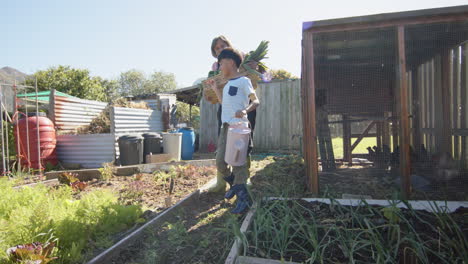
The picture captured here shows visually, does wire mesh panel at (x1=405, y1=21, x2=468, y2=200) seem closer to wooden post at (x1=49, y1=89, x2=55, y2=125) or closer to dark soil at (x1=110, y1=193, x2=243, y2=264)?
dark soil at (x1=110, y1=193, x2=243, y2=264)

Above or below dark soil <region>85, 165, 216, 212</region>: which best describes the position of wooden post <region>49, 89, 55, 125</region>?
above

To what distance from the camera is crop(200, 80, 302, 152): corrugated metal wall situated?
29.7 feet

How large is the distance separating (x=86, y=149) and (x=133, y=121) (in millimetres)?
1440

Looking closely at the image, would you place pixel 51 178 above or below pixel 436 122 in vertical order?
below

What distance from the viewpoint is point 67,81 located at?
52.7 ft

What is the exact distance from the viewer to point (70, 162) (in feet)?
22.1

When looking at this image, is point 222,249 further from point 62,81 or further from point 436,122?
point 62,81

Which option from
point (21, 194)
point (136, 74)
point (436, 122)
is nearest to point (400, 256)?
point (21, 194)

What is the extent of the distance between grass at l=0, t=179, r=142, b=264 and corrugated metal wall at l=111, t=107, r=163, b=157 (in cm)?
410

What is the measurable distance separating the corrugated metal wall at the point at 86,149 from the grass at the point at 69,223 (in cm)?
399

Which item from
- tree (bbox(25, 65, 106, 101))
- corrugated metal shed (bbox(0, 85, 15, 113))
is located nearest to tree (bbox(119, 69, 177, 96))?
tree (bbox(25, 65, 106, 101))

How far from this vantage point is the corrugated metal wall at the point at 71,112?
22.2ft

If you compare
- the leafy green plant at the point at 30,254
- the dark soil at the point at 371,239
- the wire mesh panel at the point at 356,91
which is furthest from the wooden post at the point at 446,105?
the leafy green plant at the point at 30,254

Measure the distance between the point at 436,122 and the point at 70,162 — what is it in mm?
8555
